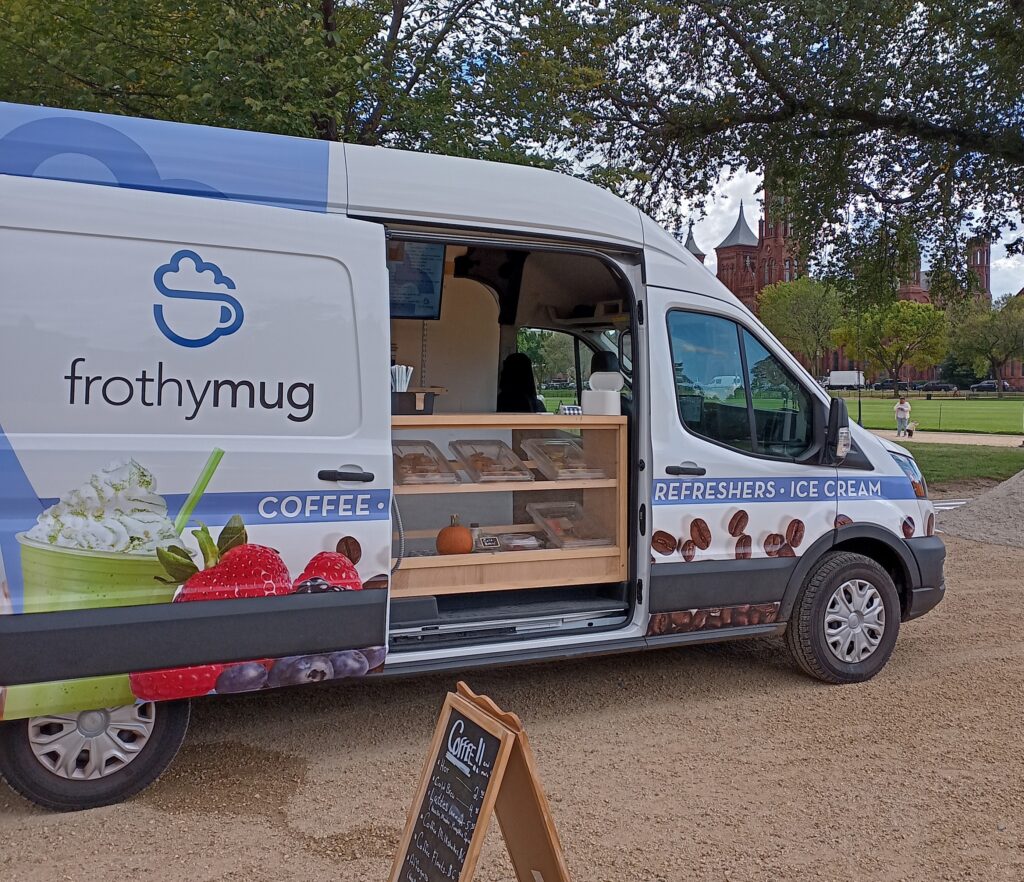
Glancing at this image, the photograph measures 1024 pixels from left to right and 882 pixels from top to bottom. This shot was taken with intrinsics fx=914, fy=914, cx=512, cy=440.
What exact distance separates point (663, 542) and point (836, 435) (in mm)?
1233

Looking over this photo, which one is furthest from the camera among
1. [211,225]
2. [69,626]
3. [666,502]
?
[666,502]

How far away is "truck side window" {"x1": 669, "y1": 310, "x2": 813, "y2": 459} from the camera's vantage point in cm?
479

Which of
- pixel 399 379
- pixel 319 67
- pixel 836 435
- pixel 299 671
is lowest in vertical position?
pixel 299 671

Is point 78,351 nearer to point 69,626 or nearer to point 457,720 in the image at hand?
point 69,626

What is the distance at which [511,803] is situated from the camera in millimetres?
2445

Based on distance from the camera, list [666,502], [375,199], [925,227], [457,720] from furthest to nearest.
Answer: [925,227]
[666,502]
[375,199]
[457,720]

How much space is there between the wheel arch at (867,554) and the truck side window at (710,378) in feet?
2.39

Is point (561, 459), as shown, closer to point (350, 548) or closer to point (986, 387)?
point (350, 548)

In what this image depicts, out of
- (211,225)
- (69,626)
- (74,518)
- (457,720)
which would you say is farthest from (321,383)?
(457,720)

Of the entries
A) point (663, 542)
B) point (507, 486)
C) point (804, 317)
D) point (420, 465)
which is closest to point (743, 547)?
point (663, 542)

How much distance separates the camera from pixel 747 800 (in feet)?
12.4

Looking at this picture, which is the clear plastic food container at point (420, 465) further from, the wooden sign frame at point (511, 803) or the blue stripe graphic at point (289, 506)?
the wooden sign frame at point (511, 803)

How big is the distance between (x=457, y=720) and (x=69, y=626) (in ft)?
5.52

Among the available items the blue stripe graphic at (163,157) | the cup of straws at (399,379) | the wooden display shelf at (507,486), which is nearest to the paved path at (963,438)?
the wooden display shelf at (507,486)
